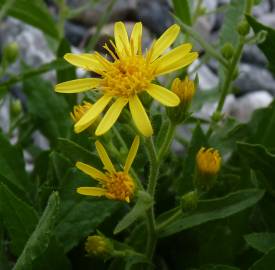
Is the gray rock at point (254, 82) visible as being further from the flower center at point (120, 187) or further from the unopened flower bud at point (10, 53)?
the flower center at point (120, 187)

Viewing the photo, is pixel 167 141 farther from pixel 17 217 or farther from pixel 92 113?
pixel 17 217

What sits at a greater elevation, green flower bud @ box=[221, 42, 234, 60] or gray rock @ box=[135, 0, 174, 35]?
green flower bud @ box=[221, 42, 234, 60]

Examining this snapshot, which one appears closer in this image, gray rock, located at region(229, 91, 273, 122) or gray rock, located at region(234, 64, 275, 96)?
gray rock, located at region(229, 91, 273, 122)

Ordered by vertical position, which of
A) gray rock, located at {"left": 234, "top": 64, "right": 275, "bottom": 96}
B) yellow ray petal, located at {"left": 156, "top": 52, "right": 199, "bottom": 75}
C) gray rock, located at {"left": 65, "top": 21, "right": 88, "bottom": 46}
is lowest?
gray rock, located at {"left": 234, "top": 64, "right": 275, "bottom": 96}

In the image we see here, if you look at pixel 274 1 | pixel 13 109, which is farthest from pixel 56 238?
pixel 274 1

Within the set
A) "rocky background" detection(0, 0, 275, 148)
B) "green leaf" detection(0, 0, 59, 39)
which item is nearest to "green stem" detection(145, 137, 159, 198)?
"green leaf" detection(0, 0, 59, 39)

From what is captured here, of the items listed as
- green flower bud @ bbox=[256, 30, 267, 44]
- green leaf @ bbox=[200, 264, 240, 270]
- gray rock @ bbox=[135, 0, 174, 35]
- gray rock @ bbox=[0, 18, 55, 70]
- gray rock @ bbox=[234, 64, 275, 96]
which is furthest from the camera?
gray rock @ bbox=[135, 0, 174, 35]

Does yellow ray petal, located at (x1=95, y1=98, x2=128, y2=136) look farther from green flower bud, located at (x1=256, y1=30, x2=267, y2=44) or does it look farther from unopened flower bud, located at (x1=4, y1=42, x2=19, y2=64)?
unopened flower bud, located at (x1=4, y1=42, x2=19, y2=64)
